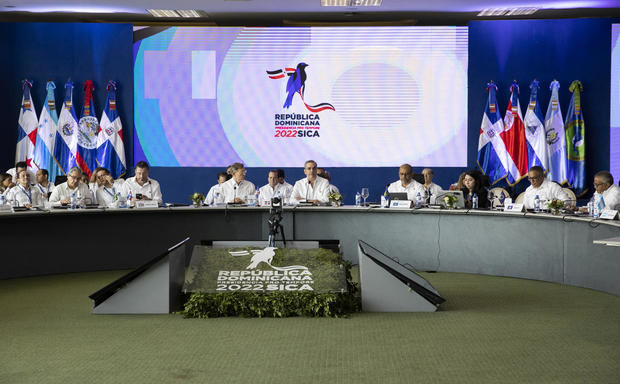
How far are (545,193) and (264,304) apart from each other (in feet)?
15.2

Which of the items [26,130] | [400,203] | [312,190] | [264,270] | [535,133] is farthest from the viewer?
[26,130]

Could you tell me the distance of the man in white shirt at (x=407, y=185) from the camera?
368 inches

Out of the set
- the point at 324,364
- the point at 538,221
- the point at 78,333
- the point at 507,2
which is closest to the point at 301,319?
the point at 324,364

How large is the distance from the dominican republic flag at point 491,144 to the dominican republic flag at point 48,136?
24.0 ft

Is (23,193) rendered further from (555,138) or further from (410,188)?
(555,138)

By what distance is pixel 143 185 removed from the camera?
974cm

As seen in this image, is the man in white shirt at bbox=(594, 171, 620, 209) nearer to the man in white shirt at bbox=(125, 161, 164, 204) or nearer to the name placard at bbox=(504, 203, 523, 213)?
the name placard at bbox=(504, 203, 523, 213)

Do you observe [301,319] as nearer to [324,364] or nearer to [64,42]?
[324,364]

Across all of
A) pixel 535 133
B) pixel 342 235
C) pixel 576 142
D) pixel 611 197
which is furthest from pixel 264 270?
pixel 576 142

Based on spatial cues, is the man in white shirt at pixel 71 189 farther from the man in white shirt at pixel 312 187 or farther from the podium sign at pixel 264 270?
the podium sign at pixel 264 270

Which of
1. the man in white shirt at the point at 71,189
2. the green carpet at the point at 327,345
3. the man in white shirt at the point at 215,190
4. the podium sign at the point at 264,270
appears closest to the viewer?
the green carpet at the point at 327,345

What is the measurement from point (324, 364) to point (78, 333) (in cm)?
208

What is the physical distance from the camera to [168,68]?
38.3 ft

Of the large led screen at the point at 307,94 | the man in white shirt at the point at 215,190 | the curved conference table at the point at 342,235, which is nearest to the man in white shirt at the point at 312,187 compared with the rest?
the curved conference table at the point at 342,235
